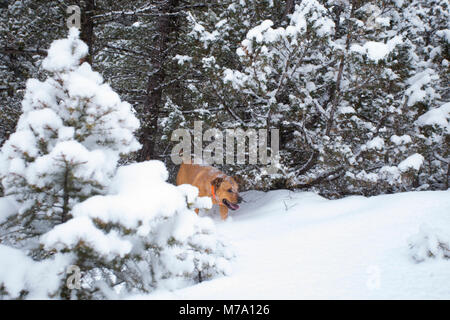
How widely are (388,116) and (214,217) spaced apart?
4.10m

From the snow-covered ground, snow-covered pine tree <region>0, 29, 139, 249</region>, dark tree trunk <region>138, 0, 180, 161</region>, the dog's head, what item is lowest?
the snow-covered ground

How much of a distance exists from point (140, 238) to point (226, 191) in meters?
3.46

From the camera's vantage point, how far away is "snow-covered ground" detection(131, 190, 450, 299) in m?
2.24

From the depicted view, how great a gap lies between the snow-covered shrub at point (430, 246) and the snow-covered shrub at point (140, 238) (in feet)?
5.46

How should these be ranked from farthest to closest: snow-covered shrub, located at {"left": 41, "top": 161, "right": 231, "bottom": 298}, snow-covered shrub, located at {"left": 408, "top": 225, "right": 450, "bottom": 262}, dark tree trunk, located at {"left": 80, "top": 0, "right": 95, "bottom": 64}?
dark tree trunk, located at {"left": 80, "top": 0, "right": 95, "bottom": 64}, snow-covered shrub, located at {"left": 408, "top": 225, "right": 450, "bottom": 262}, snow-covered shrub, located at {"left": 41, "top": 161, "right": 231, "bottom": 298}

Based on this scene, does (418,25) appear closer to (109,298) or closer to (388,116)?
(388,116)

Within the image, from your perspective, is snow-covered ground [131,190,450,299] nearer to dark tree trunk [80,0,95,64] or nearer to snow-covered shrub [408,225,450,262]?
snow-covered shrub [408,225,450,262]

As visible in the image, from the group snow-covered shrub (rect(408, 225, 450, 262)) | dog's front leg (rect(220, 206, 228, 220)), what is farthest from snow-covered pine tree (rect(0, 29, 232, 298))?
dog's front leg (rect(220, 206, 228, 220))

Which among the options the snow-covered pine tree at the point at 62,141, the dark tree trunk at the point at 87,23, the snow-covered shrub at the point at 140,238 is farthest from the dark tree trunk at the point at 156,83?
the snow-covered shrub at the point at 140,238

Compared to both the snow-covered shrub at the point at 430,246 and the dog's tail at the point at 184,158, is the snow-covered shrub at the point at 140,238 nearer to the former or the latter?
the snow-covered shrub at the point at 430,246

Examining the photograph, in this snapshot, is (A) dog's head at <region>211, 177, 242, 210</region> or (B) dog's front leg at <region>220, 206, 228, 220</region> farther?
(B) dog's front leg at <region>220, 206, 228, 220</region>

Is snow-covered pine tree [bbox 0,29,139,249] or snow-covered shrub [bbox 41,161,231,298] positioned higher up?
snow-covered pine tree [bbox 0,29,139,249]

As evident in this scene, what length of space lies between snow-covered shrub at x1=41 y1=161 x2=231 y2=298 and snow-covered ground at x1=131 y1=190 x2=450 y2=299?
0.71 feet
